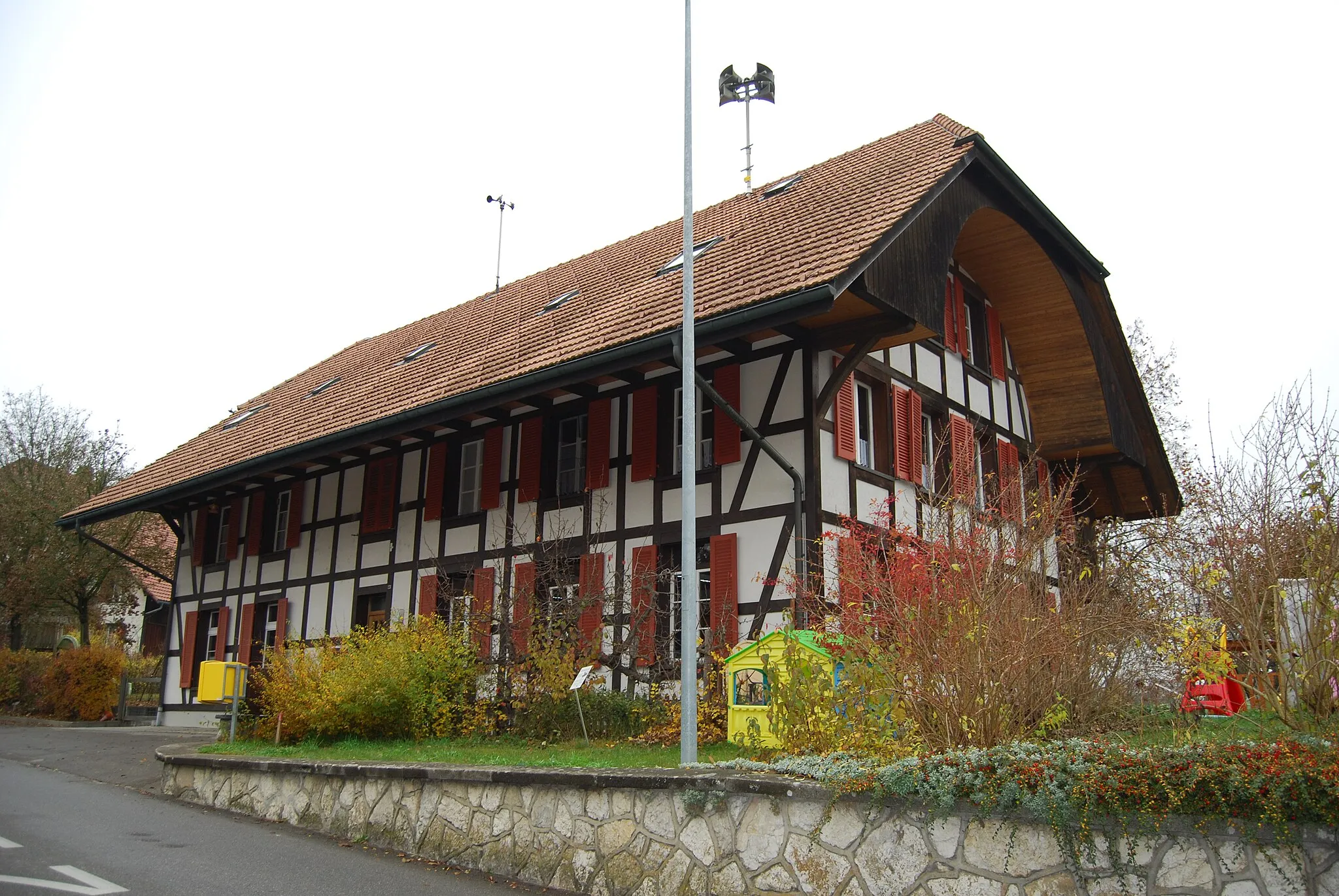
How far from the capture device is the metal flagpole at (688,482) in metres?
7.73

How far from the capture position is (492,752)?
36.0 feet

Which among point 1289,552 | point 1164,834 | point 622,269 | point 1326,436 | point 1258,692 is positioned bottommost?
point 1164,834

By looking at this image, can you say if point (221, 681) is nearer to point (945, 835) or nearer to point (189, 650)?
point (189, 650)

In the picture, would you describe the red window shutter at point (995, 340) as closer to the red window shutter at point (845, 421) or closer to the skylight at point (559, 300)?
the red window shutter at point (845, 421)

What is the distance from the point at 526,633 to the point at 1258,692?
831 cm

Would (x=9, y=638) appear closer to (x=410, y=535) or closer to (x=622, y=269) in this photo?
(x=410, y=535)

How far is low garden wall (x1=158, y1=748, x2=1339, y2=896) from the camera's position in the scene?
4.83 metres

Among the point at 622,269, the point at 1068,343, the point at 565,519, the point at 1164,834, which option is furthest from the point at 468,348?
the point at 1164,834

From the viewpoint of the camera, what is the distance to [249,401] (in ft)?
85.3

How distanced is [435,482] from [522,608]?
354 centimetres

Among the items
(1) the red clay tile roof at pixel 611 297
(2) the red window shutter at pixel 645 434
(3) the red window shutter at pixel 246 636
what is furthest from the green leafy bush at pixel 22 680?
(2) the red window shutter at pixel 645 434

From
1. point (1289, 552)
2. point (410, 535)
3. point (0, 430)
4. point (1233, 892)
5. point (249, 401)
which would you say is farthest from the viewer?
point (0, 430)

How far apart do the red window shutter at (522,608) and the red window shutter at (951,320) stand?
6714 millimetres

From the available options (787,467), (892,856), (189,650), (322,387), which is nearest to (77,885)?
(892,856)
